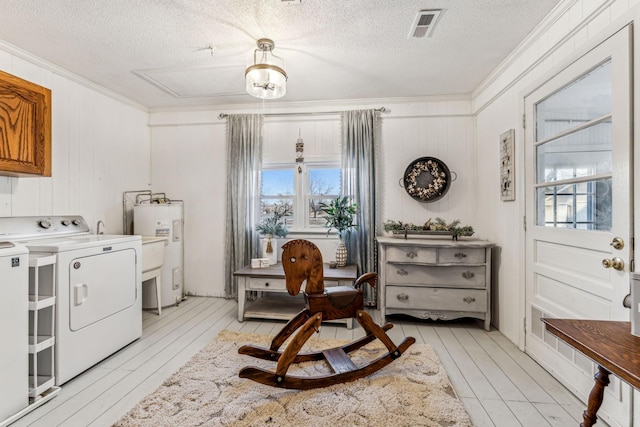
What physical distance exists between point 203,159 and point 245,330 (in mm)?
2251

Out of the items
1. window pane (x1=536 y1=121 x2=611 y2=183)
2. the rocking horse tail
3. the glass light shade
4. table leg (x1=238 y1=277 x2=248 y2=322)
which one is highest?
the glass light shade

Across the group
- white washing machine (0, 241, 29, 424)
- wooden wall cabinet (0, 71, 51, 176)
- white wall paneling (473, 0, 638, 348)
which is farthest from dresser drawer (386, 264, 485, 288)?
wooden wall cabinet (0, 71, 51, 176)

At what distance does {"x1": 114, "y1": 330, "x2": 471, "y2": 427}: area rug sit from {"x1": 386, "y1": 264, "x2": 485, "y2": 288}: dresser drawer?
2.94ft

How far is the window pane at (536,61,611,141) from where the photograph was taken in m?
1.75

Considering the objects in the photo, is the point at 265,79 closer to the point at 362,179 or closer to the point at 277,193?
the point at 362,179

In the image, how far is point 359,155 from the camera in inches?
145

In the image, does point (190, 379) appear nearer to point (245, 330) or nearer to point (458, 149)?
point (245, 330)

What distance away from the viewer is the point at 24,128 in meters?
2.26

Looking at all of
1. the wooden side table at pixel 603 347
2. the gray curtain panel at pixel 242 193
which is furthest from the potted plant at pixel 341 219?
the wooden side table at pixel 603 347

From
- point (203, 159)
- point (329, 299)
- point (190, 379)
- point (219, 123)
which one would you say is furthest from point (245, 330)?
point (219, 123)

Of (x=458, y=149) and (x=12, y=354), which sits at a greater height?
(x=458, y=149)

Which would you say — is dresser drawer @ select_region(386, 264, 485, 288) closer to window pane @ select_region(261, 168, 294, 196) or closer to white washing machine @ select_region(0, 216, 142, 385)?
window pane @ select_region(261, 168, 294, 196)

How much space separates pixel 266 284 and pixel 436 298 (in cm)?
170

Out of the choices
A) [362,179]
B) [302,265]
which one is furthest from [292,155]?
[302,265]
